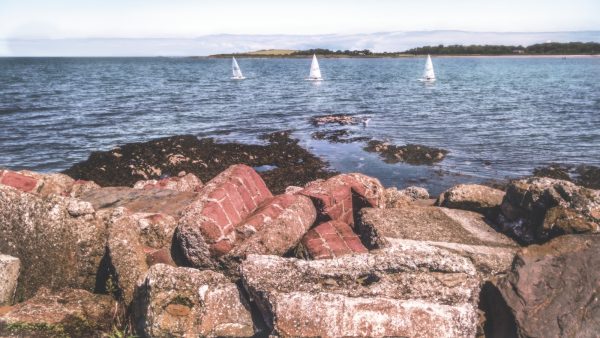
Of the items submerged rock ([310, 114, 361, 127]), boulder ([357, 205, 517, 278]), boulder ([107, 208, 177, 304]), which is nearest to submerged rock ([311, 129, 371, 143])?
submerged rock ([310, 114, 361, 127])

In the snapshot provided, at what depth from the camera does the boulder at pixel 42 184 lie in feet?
23.0

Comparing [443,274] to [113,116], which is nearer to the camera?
[443,274]

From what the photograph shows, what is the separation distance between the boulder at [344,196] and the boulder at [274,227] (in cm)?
20

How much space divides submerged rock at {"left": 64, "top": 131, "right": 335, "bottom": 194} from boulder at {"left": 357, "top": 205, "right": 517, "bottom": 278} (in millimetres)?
7781

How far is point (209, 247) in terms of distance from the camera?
4945 mm

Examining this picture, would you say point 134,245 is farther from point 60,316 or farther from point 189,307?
→ point 189,307

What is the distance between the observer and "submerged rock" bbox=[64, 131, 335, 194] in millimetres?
15352

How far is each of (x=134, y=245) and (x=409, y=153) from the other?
1484 cm

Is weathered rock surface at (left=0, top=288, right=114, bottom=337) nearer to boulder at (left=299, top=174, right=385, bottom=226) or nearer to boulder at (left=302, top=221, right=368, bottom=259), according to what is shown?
boulder at (left=302, top=221, right=368, bottom=259)

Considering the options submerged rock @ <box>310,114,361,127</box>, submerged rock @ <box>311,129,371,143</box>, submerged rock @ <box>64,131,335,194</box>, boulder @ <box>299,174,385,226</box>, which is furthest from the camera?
submerged rock @ <box>310,114,361,127</box>

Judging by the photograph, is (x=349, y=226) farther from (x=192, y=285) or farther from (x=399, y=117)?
(x=399, y=117)

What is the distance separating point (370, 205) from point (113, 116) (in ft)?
88.6

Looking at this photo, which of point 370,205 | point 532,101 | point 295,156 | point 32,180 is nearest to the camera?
point 370,205

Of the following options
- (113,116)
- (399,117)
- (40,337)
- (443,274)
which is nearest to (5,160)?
(113,116)
